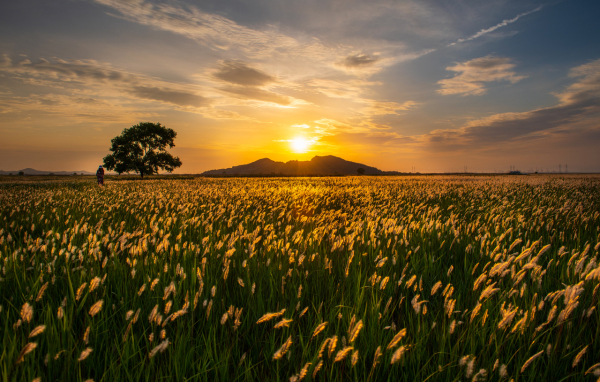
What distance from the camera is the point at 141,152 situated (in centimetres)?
6147

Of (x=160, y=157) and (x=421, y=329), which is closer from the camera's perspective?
(x=421, y=329)

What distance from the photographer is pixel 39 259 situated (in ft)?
10.2

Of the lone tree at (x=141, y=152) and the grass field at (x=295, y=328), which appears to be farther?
the lone tree at (x=141, y=152)

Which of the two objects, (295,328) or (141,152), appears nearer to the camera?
(295,328)

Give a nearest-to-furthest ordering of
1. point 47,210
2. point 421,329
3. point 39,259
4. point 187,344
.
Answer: point 187,344 → point 421,329 → point 39,259 → point 47,210

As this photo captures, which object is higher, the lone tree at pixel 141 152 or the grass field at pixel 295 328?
the lone tree at pixel 141 152

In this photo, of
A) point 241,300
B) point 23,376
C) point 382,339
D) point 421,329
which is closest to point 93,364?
point 23,376

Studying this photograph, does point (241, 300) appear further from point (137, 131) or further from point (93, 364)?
point (137, 131)

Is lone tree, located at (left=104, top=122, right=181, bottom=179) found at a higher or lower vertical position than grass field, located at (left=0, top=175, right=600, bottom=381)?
higher

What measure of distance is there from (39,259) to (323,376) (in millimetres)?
3459

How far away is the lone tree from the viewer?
59.2 m

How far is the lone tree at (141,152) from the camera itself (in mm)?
59188

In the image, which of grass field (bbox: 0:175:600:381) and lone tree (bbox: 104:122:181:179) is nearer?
grass field (bbox: 0:175:600:381)

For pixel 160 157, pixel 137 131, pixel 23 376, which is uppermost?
pixel 137 131
